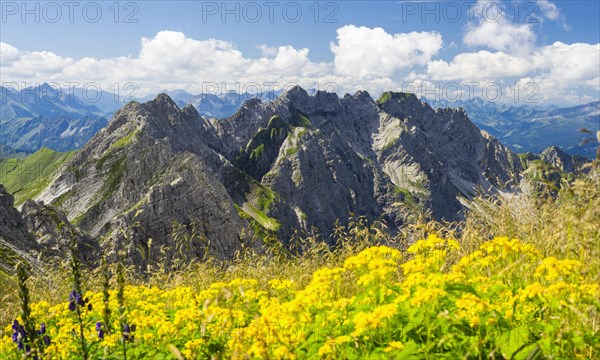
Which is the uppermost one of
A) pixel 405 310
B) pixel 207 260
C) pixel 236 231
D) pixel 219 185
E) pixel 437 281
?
pixel 437 281

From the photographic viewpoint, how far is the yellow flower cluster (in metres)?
5.03

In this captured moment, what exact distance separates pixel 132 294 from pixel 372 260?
5941 millimetres

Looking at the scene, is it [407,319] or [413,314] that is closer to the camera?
[413,314]

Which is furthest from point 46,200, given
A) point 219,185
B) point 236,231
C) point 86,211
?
point 236,231

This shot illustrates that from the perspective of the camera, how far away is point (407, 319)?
6.14 m

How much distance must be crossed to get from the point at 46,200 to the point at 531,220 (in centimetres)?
14712

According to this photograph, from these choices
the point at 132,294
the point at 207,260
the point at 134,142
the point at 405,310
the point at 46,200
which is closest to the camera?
the point at 405,310

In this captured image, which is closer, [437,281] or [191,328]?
[437,281]

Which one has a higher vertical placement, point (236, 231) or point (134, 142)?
point (134, 142)

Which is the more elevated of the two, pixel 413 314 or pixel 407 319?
pixel 413 314

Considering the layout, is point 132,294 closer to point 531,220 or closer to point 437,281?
point 437,281

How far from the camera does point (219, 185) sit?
4515 inches

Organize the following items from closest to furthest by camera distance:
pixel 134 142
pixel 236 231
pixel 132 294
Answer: pixel 132 294, pixel 236 231, pixel 134 142

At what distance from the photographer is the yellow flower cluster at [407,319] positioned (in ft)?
16.5
